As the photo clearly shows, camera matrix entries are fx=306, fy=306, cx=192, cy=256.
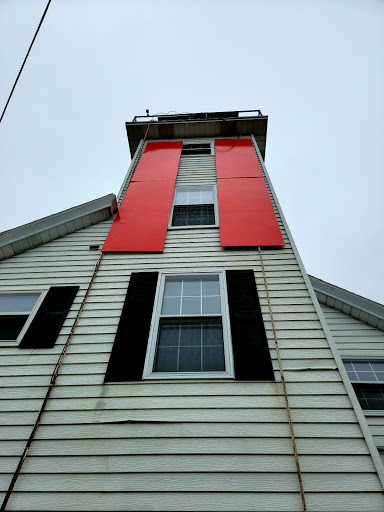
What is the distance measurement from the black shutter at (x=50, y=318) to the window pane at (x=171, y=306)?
1.50m

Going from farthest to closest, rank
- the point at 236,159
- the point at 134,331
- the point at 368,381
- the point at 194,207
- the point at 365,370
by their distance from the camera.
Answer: the point at 236,159 < the point at 194,207 < the point at 365,370 < the point at 368,381 < the point at 134,331

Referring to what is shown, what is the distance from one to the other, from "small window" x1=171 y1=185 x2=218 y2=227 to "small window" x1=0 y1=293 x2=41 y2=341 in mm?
3188

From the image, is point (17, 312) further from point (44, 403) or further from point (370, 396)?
point (370, 396)

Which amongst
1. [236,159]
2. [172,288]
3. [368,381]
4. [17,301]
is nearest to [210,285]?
[172,288]

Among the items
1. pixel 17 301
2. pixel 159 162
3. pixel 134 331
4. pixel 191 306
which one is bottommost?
pixel 134 331

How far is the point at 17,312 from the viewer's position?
4.93 metres

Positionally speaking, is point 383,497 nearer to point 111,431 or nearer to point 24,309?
point 111,431

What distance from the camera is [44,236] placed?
621 cm

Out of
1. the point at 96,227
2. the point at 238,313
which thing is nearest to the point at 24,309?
the point at 96,227

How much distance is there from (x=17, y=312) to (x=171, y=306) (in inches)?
98.2

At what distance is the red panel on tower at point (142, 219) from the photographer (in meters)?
5.92

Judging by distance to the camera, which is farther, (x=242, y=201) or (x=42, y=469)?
(x=242, y=201)

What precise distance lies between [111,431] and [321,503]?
2.16 meters

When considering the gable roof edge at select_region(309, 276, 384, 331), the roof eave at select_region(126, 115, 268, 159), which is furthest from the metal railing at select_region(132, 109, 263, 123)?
the gable roof edge at select_region(309, 276, 384, 331)
